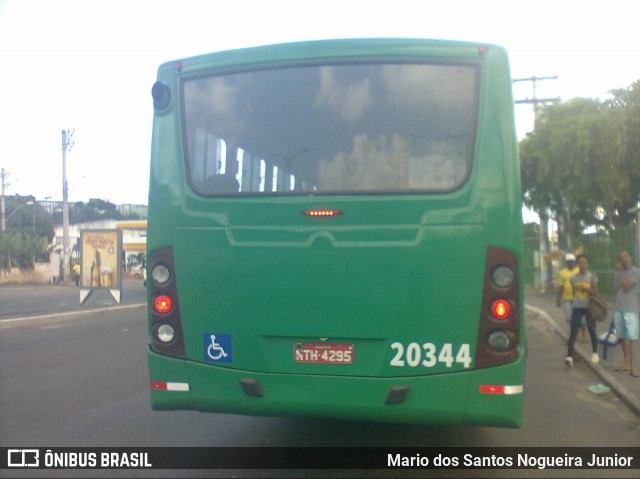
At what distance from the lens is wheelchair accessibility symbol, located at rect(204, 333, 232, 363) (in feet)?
17.9

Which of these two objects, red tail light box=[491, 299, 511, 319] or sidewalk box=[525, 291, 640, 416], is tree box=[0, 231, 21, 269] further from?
red tail light box=[491, 299, 511, 319]

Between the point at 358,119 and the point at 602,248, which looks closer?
the point at 358,119

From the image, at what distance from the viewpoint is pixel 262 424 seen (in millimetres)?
7598

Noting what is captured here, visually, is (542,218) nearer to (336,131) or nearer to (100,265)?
(100,265)

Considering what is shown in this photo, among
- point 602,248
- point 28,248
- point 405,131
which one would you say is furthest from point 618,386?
point 28,248

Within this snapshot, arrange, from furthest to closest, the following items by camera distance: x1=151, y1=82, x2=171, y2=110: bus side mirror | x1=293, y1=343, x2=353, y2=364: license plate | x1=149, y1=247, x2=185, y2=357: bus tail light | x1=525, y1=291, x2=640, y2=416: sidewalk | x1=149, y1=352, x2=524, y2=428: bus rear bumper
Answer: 1. x1=525, y1=291, x2=640, y2=416: sidewalk
2. x1=151, y1=82, x2=171, y2=110: bus side mirror
3. x1=149, y1=247, x2=185, y2=357: bus tail light
4. x1=293, y1=343, x2=353, y2=364: license plate
5. x1=149, y1=352, x2=524, y2=428: bus rear bumper

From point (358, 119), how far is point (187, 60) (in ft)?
4.91

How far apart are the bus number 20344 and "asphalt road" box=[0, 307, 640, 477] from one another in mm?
1233

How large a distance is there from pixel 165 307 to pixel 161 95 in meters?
1.68

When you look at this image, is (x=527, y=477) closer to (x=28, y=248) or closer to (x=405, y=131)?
(x=405, y=131)

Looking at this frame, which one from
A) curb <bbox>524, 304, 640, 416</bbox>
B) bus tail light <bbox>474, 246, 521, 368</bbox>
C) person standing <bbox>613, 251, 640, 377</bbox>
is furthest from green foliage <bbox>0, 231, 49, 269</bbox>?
bus tail light <bbox>474, 246, 521, 368</bbox>

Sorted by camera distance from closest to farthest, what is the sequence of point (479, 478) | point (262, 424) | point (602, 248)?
point (479, 478) < point (262, 424) < point (602, 248)

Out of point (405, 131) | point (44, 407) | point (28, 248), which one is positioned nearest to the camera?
point (405, 131)

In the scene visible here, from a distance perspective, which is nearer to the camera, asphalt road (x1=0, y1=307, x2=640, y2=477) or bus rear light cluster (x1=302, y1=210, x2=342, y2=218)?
bus rear light cluster (x1=302, y1=210, x2=342, y2=218)
